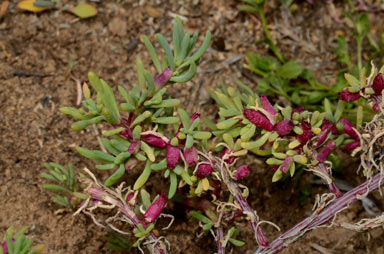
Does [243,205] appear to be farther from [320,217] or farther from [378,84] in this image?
[378,84]

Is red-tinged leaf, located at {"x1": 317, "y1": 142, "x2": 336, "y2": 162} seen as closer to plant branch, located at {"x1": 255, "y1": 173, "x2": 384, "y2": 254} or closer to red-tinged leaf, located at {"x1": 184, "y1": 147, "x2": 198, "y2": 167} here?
plant branch, located at {"x1": 255, "y1": 173, "x2": 384, "y2": 254}

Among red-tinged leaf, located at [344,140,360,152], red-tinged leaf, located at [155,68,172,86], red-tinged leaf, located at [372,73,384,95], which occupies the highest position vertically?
red-tinged leaf, located at [372,73,384,95]

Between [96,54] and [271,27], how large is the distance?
3.43 feet

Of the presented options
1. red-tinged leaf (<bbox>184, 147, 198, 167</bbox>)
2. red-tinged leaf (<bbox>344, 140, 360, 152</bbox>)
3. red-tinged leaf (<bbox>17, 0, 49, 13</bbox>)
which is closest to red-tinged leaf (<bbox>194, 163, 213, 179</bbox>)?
red-tinged leaf (<bbox>184, 147, 198, 167</bbox>)

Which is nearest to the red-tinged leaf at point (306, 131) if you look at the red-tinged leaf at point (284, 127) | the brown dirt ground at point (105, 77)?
the red-tinged leaf at point (284, 127)

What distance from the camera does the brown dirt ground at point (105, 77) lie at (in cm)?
248

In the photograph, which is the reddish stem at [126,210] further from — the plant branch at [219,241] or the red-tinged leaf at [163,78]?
the red-tinged leaf at [163,78]

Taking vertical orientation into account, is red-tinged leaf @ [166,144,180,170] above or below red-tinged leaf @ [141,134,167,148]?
below

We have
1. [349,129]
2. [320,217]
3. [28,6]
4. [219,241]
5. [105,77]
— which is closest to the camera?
[320,217]

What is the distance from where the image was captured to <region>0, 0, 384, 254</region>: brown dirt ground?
248cm

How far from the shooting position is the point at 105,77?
2902mm

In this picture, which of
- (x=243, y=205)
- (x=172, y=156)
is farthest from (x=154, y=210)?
(x=243, y=205)

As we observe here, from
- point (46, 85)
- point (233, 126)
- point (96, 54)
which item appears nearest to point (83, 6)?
point (96, 54)

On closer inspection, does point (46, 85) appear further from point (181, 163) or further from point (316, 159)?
point (316, 159)
